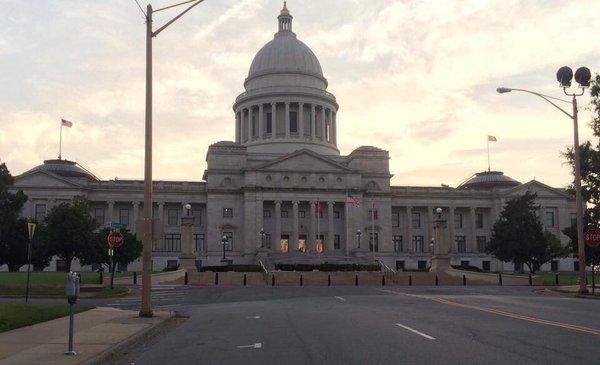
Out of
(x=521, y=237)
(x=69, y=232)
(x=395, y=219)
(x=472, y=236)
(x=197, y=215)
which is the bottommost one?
(x=521, y=237)

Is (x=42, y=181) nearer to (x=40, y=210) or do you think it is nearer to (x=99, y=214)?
(x=40, y=210)

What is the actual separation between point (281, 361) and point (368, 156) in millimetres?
92492

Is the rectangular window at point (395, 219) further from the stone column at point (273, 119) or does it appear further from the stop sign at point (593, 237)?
the stop sign at point (593, 237)

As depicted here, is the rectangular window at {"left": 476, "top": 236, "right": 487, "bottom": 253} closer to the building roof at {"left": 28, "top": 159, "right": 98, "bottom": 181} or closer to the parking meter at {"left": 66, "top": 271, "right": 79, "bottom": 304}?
the building roof at {"left": 28, "top": 159, "right": 98, "bottom": 181}

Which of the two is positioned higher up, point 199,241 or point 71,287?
point 199,241

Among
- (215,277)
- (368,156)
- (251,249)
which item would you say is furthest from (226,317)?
(368,156)

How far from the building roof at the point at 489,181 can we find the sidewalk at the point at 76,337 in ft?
345

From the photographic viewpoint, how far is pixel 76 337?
569 inches

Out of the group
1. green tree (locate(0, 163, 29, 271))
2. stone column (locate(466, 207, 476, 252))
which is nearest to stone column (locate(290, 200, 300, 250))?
stone column (locate(466, 207, 476, 252))

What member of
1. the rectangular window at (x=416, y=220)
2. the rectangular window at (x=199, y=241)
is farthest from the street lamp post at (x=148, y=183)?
the rectangular window at (x=416, y=220)

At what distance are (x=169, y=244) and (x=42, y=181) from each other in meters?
21.0

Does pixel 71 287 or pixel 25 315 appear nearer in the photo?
pixel 71 287

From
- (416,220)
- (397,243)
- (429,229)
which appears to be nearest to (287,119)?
(416,220)

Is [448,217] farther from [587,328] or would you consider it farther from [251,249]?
[587,328]
